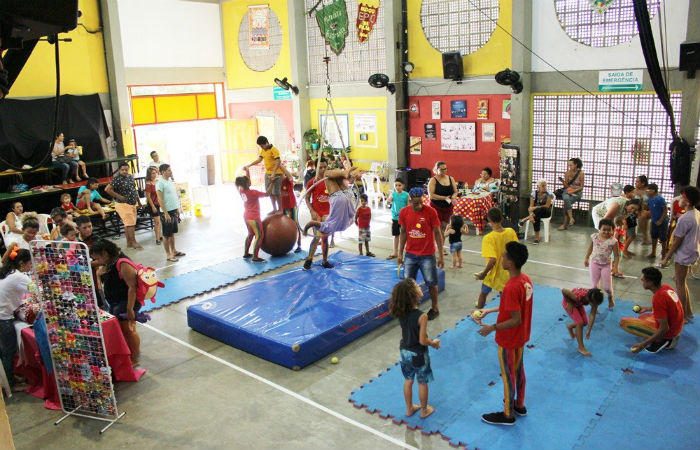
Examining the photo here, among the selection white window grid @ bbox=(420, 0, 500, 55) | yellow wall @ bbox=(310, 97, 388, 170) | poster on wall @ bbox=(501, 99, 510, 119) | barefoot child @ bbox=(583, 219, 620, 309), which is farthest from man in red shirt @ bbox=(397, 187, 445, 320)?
yellow wall @ bbox=(310, 97, 388, 170)

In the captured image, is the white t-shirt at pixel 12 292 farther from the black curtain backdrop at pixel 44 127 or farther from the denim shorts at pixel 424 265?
the black curtain backdrop at pixel 44 127

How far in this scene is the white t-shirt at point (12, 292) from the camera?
609 cm

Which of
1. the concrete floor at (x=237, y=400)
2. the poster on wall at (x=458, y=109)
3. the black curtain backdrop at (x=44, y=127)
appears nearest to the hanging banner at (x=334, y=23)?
the poster on wall at (x=458, y=109)

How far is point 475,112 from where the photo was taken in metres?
13.1

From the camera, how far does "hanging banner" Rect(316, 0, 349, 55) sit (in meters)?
15.2

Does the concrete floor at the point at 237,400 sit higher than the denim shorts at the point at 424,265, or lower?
lower

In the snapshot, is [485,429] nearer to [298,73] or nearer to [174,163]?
[298,73]

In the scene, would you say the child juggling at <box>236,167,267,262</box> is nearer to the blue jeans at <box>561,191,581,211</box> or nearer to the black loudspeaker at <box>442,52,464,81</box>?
the black loudspeaker at <box>442,52,464,81</box>

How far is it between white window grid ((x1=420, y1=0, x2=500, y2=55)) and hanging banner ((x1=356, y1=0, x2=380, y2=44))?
139 cm

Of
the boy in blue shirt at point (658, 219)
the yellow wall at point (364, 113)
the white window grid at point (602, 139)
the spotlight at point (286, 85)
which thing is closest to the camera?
the boy in blue shirt at point (658, 219)

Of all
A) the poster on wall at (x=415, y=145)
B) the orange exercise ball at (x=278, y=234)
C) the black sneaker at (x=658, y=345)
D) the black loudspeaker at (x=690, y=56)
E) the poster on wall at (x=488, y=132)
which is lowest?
the black sneaker at (x=658, y=345)

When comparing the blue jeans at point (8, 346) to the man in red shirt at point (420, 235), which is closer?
the blue jeans at point (8, 346)

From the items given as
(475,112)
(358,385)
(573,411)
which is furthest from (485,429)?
(475,112)

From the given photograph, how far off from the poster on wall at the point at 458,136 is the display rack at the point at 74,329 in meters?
9.66
